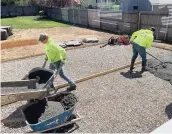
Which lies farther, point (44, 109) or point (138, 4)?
point (138, 4)

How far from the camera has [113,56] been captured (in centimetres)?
1222

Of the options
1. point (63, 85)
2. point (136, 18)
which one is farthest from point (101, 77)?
point (136, 18)

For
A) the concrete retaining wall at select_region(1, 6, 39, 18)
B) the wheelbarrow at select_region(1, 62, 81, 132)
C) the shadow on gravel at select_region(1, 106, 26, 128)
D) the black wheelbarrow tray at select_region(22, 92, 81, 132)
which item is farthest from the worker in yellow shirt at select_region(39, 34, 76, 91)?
the concrete retaining wall at select_region(1, 6, 39, 18)

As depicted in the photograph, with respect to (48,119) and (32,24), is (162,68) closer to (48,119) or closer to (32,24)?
(48,119)

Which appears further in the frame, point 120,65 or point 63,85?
point 120,65

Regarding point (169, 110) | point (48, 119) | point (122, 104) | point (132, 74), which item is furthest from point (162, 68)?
point (48, 119)

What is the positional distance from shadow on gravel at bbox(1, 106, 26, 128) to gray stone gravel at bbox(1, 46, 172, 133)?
5.0 inches

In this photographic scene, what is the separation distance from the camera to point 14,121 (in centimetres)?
605

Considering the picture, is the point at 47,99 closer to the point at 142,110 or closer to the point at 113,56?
the point at 142,110

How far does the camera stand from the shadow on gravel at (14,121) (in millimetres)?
5892

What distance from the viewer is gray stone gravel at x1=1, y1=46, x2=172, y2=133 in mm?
5914

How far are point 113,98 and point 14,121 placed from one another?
3163 mm

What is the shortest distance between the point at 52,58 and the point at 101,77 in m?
2.89

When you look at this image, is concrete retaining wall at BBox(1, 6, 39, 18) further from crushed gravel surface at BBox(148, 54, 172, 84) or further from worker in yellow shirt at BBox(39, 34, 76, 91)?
worker in yellow shirt at BBox(39, 34, 76, 91)
